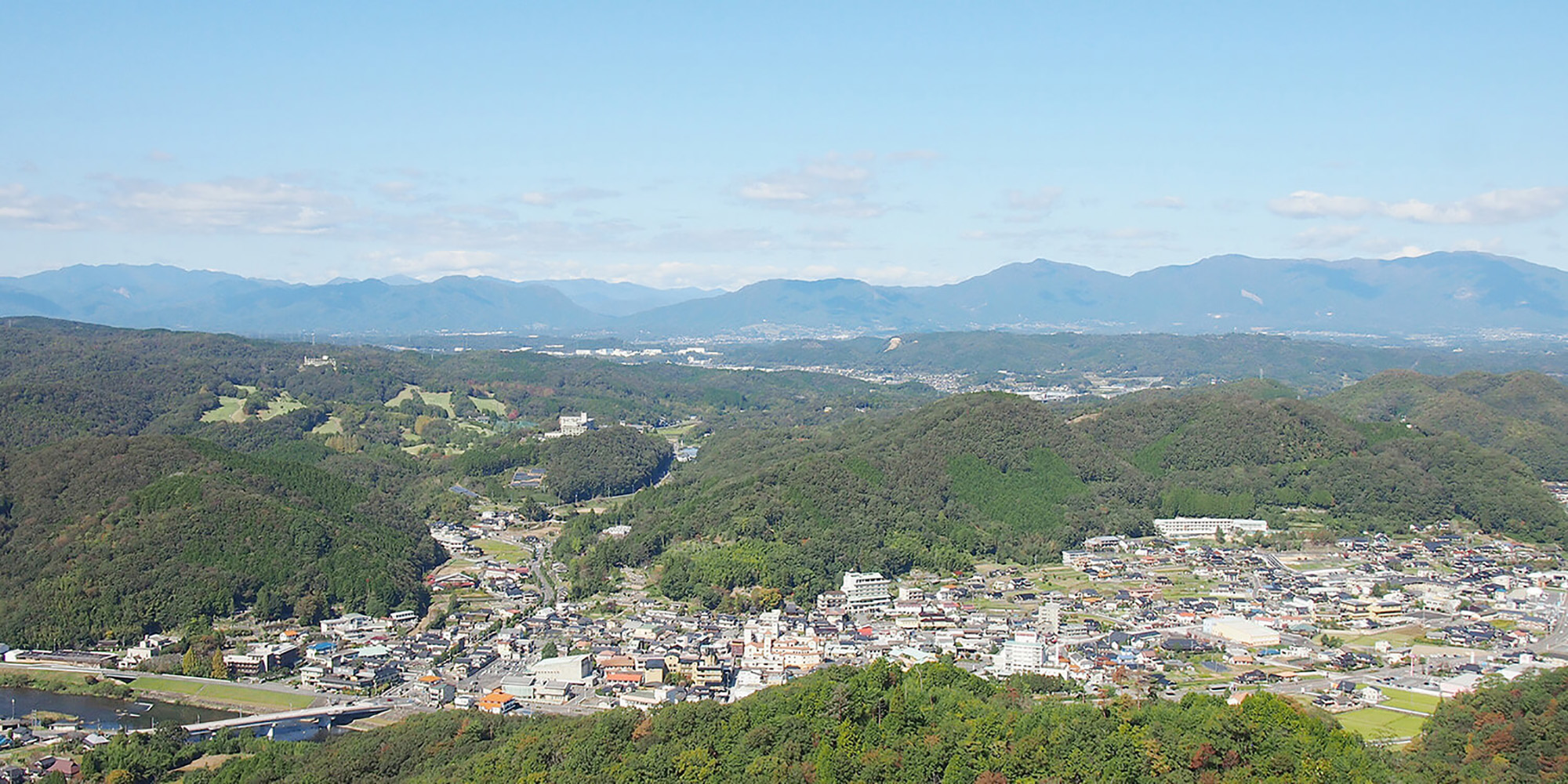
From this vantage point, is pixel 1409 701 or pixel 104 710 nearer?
pixel 1409 701

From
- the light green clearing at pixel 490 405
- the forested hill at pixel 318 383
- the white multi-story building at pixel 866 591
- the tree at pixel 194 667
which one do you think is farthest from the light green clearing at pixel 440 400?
the tree at pixel 194 667

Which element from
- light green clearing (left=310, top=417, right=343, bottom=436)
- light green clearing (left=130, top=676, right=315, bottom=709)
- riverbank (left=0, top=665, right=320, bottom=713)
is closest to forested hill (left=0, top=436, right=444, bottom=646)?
riverbank (left=0, top=665, right=320, bottom=713)

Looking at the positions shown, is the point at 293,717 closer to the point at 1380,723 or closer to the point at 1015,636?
the point at 1015,636

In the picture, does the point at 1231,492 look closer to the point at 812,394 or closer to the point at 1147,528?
the point at 1147,528

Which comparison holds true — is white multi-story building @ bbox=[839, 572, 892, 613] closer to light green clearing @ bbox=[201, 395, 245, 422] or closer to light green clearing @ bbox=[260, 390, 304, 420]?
light green clearing @ bbox=[260, 390, 304, 420]

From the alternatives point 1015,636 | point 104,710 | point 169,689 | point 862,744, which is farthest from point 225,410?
point 862,744

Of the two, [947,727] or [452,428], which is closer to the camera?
[947,727]

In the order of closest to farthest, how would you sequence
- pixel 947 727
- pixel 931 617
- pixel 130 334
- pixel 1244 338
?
pixel 947 727 → pixel 931 617 → pixel 130 334 → pixel 1244 338

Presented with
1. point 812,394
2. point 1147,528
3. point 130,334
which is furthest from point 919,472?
point 130,334
